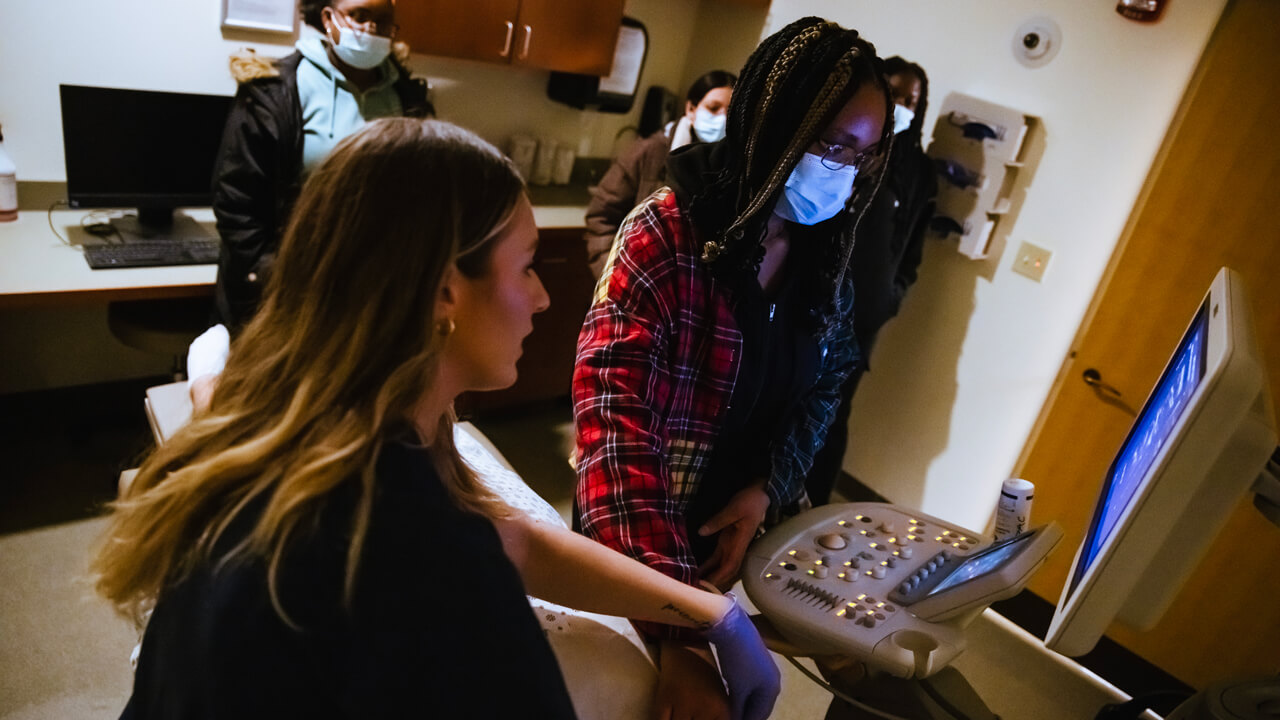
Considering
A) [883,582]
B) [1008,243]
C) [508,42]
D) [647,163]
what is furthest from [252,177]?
[1008,243]

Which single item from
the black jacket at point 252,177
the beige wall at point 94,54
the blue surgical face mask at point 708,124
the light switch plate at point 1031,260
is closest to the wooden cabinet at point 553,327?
the blue surgical face mask at point 708,124

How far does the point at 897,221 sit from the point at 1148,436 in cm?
180

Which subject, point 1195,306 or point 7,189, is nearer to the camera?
point 7,189

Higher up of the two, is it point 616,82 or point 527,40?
point 527,40

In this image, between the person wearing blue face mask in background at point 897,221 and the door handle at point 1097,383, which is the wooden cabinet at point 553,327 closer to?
the person wearing blue face mask in background at point 897,221

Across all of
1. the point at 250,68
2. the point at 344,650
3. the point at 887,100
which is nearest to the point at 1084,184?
the point at 887,100

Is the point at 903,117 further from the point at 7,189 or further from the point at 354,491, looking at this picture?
the point at 7,189

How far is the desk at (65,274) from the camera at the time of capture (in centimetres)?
204

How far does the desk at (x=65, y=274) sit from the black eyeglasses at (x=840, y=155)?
5.87 feet

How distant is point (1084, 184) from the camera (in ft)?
8.52

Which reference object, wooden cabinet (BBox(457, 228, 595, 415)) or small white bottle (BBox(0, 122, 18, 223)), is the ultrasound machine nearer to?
wooden cabinet (BBox(457, 228, 595, 415))

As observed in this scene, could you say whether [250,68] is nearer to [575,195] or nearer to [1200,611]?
[575,195]

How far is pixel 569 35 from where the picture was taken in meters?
3.05

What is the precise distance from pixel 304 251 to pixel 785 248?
2.68ft
